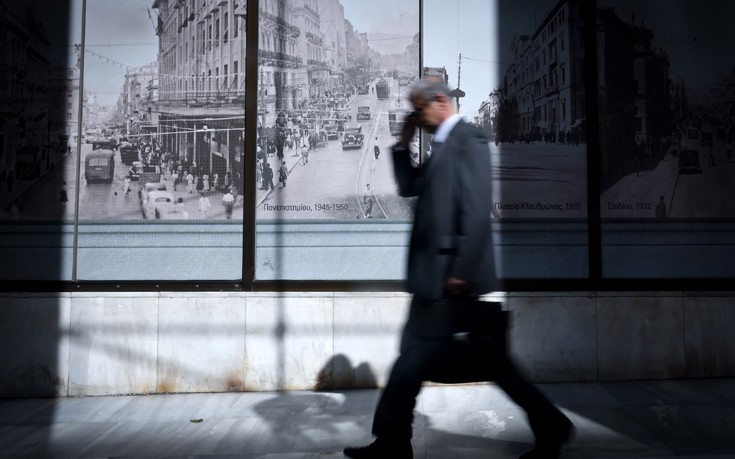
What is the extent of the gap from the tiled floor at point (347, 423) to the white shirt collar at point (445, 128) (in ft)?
6.39

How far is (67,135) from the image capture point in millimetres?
5914

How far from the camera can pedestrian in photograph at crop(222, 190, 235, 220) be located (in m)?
5.94

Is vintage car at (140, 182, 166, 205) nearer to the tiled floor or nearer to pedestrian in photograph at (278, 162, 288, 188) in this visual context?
pedestrian in photograph at (278, 162, 288, 188)

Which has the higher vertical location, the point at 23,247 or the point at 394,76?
the point at 394,76

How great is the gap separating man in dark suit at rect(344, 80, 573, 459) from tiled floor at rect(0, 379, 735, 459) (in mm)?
645

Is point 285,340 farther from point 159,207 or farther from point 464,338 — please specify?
point 464,338

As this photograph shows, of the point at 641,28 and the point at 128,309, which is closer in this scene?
the point at 128,309

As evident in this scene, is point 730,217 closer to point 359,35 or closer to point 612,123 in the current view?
point 612,123

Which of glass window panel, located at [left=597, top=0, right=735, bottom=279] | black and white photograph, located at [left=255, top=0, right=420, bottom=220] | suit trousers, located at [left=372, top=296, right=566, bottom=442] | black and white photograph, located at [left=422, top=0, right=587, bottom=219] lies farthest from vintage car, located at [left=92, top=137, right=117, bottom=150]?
glass window panel, located at [left=597, top=0, right=735, bottom=279]

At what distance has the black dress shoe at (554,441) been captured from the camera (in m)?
3.43

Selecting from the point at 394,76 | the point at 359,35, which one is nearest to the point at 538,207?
the point at 394,76

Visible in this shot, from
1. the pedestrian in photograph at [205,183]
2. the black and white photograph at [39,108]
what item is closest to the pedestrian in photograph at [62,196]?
the black and white photograph at [39,108]

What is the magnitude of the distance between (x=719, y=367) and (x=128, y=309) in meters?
5.25

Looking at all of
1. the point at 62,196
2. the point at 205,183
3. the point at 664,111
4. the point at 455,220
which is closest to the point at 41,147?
the point at 62,196
